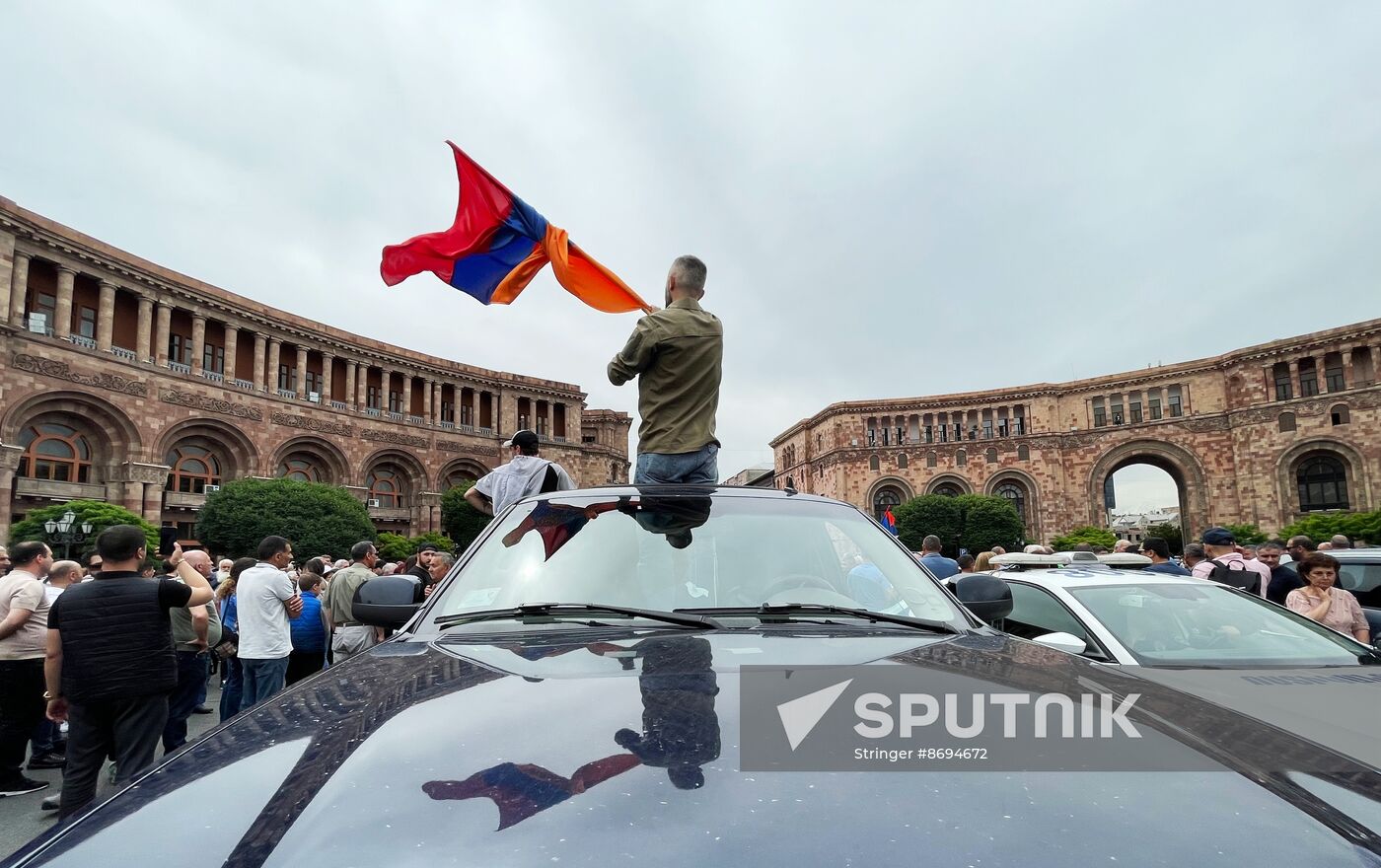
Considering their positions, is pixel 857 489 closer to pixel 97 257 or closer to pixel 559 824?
pixel 97 257

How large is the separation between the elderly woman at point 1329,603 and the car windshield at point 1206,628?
1445mm

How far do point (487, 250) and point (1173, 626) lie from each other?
5844mm

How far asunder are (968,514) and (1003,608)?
48.6 m

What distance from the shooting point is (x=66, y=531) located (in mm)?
19172

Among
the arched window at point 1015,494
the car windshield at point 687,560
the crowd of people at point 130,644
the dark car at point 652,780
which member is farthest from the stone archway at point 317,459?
the arched window at point 1015,494

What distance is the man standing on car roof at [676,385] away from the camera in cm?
337

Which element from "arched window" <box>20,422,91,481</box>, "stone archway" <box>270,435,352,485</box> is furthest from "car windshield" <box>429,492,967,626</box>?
"stone archway" <box>270,435,352,485</box>

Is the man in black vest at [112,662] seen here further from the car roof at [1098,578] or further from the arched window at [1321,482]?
the arched window at [1321,482]

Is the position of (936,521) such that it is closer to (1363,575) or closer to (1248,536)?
(1248,536)

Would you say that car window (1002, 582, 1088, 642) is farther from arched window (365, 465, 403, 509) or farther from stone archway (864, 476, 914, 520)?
stone archway (864, 476, 914, 520)

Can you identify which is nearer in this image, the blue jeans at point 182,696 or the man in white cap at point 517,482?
the man in white cap at point 517,482

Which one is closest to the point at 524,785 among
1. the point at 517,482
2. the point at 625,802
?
the point at 625,802

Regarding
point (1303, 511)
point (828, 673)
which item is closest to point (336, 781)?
point (828, 673)

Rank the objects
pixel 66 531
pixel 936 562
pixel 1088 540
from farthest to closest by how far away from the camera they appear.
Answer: pixel 1088 540 → pixel 66 531 → pixel 936 562
